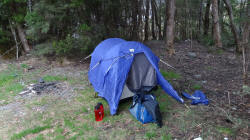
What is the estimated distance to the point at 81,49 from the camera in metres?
8.88

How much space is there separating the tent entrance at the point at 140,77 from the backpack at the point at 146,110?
0.70 m

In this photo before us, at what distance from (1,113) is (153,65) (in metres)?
4.24

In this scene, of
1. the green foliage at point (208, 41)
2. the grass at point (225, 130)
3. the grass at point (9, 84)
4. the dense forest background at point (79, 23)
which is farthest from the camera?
the green foliage at point (208, 41)

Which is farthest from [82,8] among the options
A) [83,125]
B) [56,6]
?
[83,125]

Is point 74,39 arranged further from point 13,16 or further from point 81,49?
point 13,16

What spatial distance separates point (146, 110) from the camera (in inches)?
164

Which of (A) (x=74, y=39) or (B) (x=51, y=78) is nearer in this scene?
(B) (x=51, y=78)

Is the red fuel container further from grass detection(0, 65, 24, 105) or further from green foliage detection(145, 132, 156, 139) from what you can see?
grass detection(0, 65, 24, 105)

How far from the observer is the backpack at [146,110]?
160 inches

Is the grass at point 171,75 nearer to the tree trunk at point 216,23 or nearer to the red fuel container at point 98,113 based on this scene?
the red fuel container at point 98,113

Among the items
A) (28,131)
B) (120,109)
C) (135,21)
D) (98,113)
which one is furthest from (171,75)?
(135,21)

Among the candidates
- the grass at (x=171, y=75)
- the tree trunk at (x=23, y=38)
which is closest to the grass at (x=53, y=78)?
the grass at (x=171, y=75)

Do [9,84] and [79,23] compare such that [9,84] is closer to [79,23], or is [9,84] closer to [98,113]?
[79,23]

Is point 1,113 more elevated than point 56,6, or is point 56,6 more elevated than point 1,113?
point 56,6
